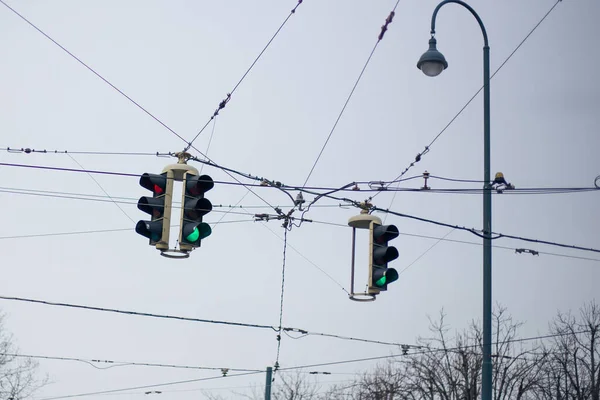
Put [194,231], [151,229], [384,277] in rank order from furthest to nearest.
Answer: [384,277] → [194,231] → [151,229]

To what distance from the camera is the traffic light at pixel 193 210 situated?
1280cm

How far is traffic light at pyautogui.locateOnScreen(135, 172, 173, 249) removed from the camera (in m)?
12.6

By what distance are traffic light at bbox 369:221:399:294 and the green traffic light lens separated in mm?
2873

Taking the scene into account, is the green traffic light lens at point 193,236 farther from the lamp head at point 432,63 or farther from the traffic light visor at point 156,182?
the lamp head at point 432,63

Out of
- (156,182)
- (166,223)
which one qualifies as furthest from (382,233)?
(156,182)

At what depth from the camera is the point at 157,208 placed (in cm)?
1274

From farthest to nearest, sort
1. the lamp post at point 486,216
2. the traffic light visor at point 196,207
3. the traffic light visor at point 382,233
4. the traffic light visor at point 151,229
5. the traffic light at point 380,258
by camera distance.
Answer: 1. the lamp post at point 486,216
2. the traffic light visor at point 382,233
3. the traffic light at point 380,258
4. the traffic light visor at point 196,207
5. the traffic light visor at point 151,229

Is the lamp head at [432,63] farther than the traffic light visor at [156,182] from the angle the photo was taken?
Yes

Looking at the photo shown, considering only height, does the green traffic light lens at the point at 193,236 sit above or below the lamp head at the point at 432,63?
below

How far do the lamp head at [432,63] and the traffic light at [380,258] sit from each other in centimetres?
338

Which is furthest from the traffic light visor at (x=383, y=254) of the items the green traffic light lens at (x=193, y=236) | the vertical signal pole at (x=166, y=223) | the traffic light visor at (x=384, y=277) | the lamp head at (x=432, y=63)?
the lamp head at (x=432, y=63)

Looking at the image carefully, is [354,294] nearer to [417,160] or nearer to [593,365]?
[417,160]

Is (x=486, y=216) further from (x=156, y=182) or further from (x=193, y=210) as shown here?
(x=156, y=182)

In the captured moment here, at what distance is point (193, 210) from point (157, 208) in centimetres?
51
